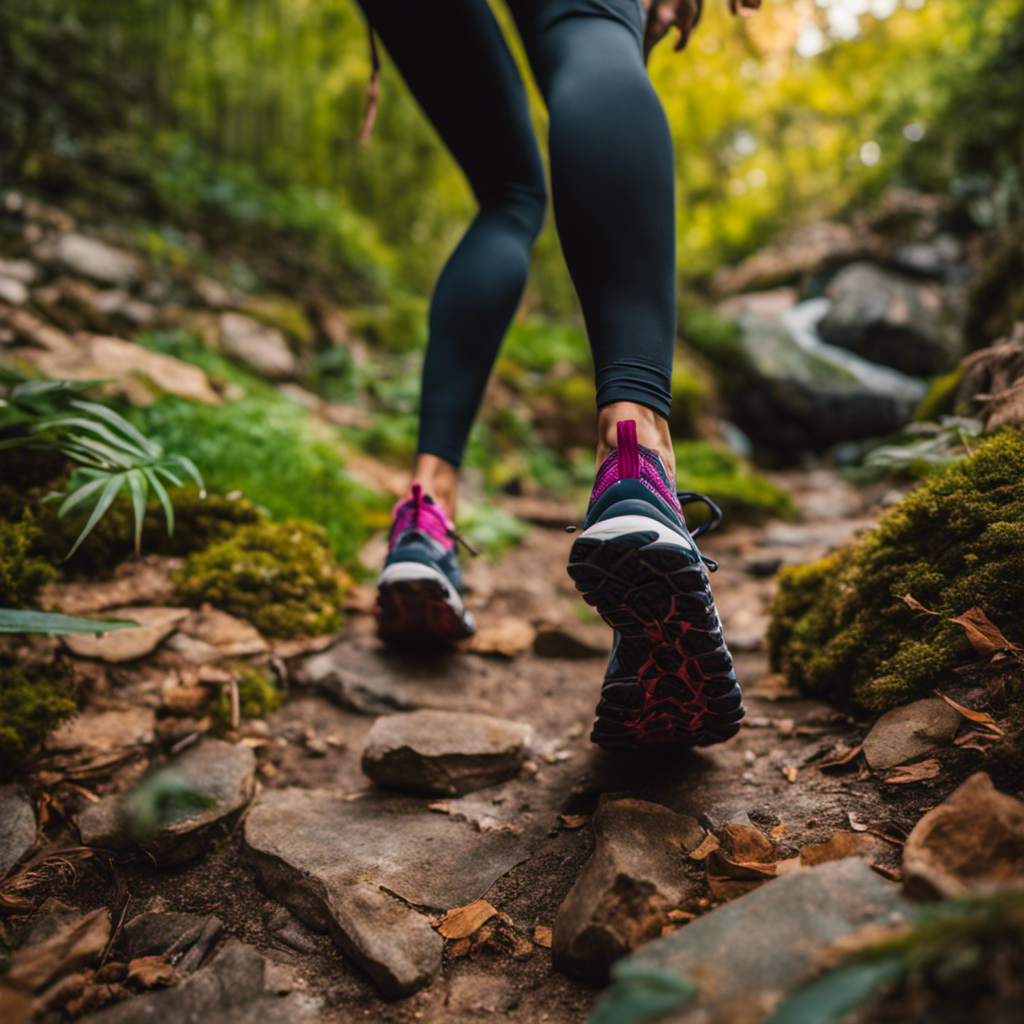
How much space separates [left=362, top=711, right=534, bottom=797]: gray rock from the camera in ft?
4.67

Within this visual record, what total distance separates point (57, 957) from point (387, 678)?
3.79ft

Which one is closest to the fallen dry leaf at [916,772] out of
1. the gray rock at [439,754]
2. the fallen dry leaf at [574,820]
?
the fallen dry leaf at [574,820]

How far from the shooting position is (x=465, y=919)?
1.03m

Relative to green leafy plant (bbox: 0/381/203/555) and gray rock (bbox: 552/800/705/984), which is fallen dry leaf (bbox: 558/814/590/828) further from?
green leafy plant (bbox: 0/381/203/555)

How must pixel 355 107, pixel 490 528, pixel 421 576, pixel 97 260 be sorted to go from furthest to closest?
1. pixel 355 107
2. pixel 97 260
3. pixel 490 528
4. pixel 421 576

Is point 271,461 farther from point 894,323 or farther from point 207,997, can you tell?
point 894,323

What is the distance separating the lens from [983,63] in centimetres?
752

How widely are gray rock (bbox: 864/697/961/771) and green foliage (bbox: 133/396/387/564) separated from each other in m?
1.82

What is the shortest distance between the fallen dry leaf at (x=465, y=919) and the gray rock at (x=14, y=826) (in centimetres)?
71

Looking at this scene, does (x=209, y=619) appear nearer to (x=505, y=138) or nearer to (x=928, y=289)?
(x=505, y=138)

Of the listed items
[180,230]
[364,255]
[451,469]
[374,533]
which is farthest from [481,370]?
[364,255]


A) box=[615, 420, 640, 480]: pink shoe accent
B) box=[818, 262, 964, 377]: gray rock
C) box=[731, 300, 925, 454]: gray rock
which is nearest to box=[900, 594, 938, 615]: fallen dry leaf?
box=[615, 420, 640, 480]: pink shoe accent

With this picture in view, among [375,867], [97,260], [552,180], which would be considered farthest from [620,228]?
[97,260]

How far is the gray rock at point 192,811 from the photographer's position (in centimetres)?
119
